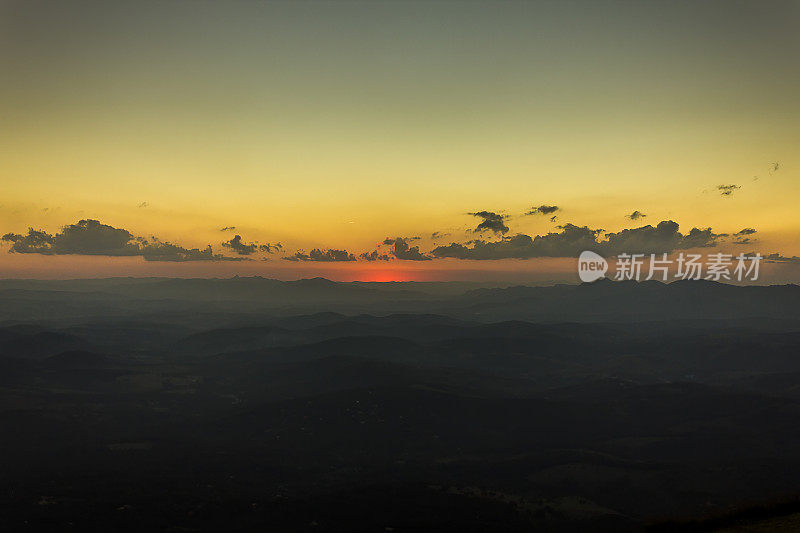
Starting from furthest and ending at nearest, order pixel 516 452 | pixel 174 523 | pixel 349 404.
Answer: pixel 349 404 → pixel 516 452 → pixel 174 523

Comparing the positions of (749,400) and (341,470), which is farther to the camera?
(749,400)

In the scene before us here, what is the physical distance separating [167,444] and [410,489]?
86.7 m

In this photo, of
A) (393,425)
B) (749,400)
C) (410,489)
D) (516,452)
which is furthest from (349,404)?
(749,400)

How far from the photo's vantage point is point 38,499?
114 m

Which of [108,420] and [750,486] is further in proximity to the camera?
[108,420]

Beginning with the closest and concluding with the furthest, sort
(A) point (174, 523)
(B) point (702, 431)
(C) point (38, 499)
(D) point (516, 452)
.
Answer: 1. (A) point (174, 523)
2. (C) point (38, 499)
3. (D) point (516, 452)
4. (B) point (702, 431)

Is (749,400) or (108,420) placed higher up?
(749,400)

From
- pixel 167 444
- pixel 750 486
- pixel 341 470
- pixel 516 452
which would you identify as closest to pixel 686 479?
pixel 750 486

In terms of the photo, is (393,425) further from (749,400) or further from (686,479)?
(749,400)

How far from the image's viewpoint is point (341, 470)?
463 ft

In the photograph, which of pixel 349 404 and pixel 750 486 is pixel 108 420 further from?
pixel 750 486

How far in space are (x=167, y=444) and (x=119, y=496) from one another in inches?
1865

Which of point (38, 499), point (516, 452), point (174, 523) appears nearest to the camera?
point (174, 523)

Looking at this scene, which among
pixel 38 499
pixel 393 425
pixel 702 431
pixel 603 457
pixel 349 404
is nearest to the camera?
pixel 38 499
